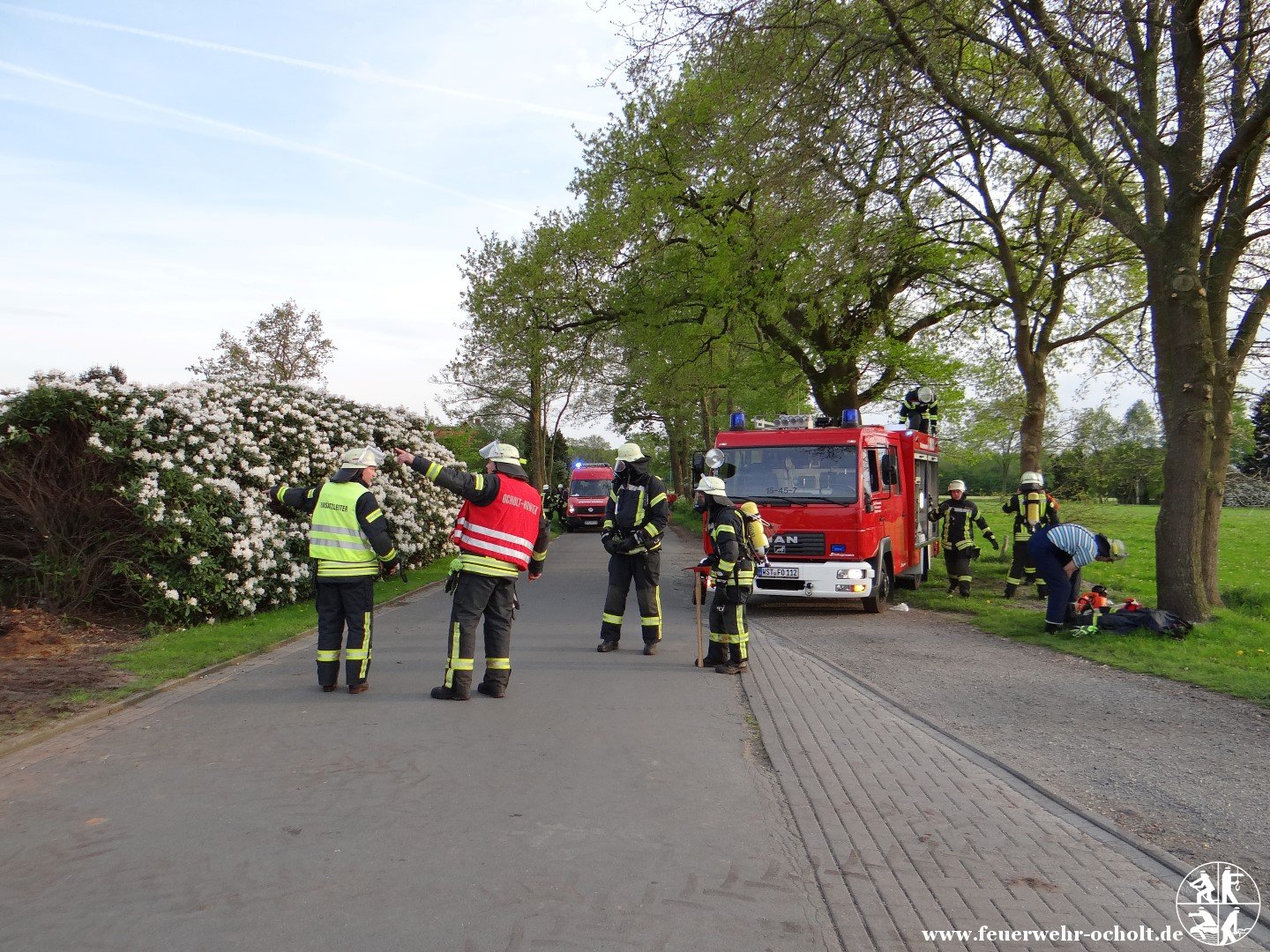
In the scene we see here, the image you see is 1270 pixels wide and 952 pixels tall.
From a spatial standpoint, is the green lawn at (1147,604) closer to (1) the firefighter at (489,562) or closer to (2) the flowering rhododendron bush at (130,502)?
(1) the firefighter at (489,562)

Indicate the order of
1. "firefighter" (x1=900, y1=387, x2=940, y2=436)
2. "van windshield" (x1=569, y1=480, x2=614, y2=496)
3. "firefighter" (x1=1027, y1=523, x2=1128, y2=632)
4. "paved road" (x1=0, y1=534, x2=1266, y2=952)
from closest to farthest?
"paved road" (x1=0, y1=534, x2=1266, y2=952), "firefighter" (x1=1027, y1=523, x2=1128, y2=632), "firefighter" (x1=900, y1=387, x2=940, y2=436), "van windshield" (x1=569, y1=480, x2=614, y2=496)

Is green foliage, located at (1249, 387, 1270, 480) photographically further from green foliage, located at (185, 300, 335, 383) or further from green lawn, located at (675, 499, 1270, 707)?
green foliage, located at (185, 300, 335, 383)

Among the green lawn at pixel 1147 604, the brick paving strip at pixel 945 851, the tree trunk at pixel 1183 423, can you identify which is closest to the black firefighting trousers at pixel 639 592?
the brick paving strip at pixel 945 851

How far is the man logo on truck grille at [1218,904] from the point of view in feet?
11.9

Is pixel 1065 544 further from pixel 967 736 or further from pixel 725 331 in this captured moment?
pixel 725 331

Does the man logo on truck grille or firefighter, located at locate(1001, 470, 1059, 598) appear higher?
firefighter, located at locate(1001, 470, 1059, 598)

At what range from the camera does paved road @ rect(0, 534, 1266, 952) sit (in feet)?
11.8

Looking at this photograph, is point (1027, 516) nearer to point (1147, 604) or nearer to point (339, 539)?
point (1147, 604)

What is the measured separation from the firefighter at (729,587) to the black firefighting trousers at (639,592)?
94 cm

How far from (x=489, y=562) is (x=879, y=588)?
810 centimetres

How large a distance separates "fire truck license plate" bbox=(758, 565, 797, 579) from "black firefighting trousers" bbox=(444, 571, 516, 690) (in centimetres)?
626

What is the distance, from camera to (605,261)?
71.0 ft

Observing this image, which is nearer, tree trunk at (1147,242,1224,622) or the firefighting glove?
the firefighting glove

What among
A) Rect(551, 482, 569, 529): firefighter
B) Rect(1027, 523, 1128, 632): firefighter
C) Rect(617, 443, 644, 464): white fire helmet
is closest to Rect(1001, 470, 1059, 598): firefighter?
Rect(1027, 523, 1128, 632): firefighter
